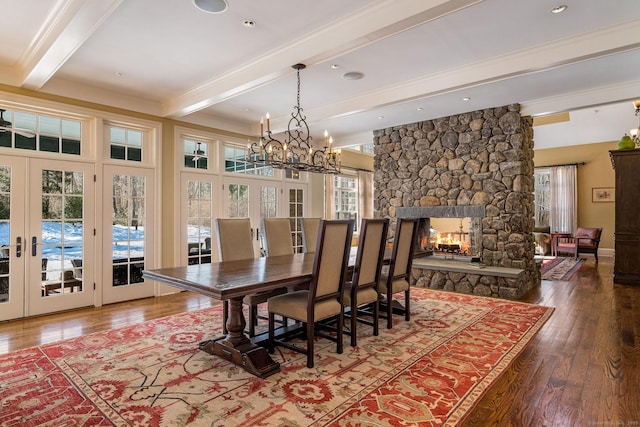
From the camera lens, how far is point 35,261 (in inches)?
168

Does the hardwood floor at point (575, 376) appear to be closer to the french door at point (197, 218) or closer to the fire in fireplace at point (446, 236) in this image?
the fire in fireplace at point (446, 236)

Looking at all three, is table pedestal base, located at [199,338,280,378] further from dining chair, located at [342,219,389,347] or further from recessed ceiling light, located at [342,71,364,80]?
recessed ceiling light, located at [342,71,364,80]

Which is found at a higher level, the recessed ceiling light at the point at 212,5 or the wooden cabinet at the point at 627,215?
the recessed ceiling light at the point at 212,5

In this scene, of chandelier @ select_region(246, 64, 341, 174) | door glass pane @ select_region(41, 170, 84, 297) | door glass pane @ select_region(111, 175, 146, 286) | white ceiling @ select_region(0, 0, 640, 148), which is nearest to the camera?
white ceiling @ select_region(0, 0, 640, 148)

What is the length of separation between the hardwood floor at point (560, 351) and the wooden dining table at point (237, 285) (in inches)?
54.6

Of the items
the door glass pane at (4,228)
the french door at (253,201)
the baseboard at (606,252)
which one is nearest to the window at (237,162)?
the french door at (253,201)

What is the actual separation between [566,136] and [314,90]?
26.7 feet

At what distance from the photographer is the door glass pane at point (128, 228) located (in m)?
4.95

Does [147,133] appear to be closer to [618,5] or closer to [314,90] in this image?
[314,90]

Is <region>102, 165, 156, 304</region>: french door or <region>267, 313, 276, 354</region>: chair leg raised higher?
<region>102, 165, 156, 304</region>: french door

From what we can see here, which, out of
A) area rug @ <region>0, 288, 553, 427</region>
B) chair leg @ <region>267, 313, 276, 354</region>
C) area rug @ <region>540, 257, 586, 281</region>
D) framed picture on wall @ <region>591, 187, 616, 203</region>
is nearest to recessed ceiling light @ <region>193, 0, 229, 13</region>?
chair leg @ <region>267, 313, 276, 354</region>

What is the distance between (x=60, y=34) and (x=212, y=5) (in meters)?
1.29

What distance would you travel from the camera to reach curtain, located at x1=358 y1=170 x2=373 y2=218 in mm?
9359

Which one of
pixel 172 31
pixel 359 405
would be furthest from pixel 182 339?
pixel 172 31
